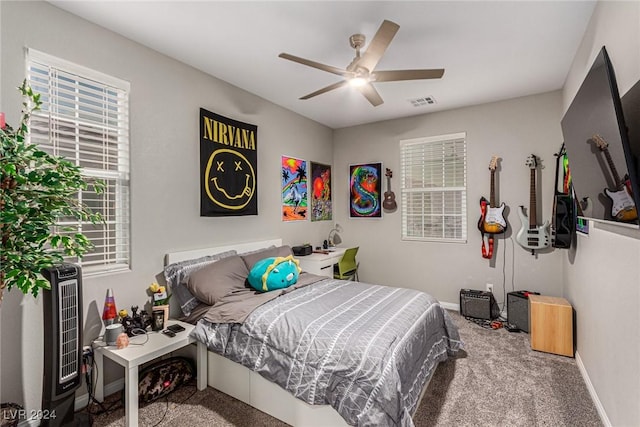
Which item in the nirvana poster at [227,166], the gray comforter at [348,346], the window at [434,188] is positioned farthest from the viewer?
the window at [434,188]

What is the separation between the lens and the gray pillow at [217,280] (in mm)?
2387

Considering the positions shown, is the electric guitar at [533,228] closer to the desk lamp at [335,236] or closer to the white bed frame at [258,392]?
the white bed frame at [258,392]

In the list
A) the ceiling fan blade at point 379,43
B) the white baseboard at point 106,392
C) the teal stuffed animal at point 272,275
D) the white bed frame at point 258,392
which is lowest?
the white baseboard at point 106,392

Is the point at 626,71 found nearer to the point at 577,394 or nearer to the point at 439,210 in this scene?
the point at 577,394

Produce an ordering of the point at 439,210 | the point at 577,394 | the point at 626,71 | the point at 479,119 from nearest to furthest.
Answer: the point at 626,71 < the point at 577,394 < the point at 479,119 < the point at 439,210

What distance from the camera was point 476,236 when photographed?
152 inches

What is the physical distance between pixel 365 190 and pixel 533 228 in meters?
2.22

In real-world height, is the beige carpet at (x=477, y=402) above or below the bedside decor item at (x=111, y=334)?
below

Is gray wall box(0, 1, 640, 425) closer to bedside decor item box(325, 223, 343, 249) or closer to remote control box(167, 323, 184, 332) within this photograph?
bedside decor item box(325, 223, 343, 249)

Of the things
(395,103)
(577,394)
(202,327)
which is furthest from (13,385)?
(395,103)

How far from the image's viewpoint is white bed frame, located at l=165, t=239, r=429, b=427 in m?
1.75

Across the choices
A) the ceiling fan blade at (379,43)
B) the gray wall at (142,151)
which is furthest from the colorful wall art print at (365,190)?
the ceiling fan blade at (379,43)

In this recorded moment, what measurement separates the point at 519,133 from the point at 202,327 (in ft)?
13.1

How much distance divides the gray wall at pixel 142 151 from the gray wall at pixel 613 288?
3.04m
